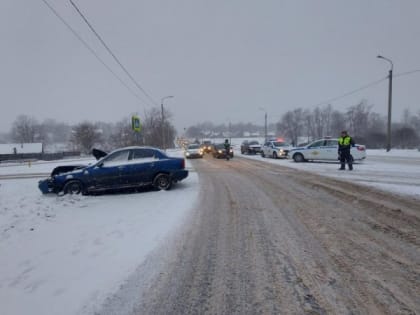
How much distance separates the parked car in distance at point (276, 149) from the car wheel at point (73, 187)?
67.4 ft

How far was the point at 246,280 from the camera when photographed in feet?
12.4

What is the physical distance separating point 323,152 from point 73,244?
19.1 m

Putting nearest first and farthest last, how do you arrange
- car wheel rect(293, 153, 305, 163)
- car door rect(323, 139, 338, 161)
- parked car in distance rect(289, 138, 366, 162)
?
1. parked car in distance rect(289, 138, 366, 162)
2. car door rect(323, 139, 338, 161)
3. car wheel rect(293, 153, 305, 163)

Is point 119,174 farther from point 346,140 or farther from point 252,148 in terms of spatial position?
point 252,148

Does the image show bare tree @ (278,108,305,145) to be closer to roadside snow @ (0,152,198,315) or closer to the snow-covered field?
the snow-covered field

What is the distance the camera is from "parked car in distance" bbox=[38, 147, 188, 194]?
10.2 metres

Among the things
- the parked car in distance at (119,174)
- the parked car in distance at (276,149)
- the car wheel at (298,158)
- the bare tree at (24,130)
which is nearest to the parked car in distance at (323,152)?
the car wheel at (298,158)

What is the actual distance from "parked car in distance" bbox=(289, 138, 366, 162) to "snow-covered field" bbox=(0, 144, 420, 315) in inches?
408

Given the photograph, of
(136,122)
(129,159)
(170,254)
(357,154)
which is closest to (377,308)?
(170,254)

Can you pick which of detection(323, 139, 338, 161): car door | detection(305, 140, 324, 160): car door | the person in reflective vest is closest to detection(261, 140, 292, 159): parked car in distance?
detection(305, 140, 324, 160): car door

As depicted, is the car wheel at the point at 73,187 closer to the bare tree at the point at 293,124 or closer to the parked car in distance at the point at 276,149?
the parked car in distance at the point at 276,149

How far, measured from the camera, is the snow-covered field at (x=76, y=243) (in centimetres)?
353

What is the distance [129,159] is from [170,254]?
6.48 m

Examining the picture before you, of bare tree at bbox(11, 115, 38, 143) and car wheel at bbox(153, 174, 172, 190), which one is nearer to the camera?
car wheel at bbox(153, 174, 172, 190)
